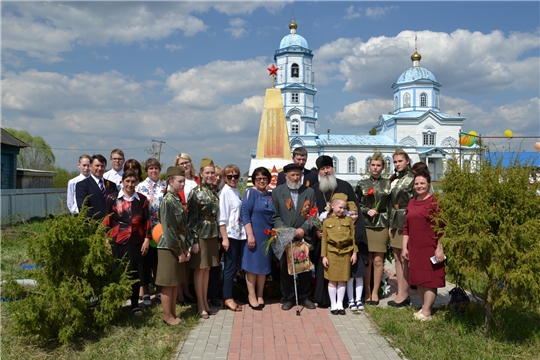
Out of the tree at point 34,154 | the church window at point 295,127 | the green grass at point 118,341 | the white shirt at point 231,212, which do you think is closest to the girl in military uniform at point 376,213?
the white shirt at point 231,212

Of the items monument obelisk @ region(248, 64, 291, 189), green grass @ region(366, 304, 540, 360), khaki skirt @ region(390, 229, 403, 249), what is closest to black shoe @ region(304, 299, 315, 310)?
green grass @ region(366, 304, 540, 360)

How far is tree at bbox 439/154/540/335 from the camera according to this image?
12.7 ft

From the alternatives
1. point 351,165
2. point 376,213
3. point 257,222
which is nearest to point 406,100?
point 351,165

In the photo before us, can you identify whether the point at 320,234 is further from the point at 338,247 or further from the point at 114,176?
the point at 114,176

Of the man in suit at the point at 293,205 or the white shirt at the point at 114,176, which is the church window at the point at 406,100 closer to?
the man in suit at the point at 293,205

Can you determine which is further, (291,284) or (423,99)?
(423,99)

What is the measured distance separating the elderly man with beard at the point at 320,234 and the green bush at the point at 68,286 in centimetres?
234

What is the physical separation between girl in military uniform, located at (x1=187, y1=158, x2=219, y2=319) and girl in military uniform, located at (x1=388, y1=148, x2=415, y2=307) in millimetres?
2206

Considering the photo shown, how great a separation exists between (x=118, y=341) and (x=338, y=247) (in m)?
2.61

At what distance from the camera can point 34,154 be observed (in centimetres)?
4212

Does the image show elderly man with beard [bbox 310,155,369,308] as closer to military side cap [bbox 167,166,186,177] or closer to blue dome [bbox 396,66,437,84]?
military side cap [bbox 167,166,186,177]

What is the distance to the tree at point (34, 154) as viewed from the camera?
3888 cm

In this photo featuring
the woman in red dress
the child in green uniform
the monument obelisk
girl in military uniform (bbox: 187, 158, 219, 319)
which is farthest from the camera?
the monument obelisk

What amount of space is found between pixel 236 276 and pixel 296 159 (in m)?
1.83
